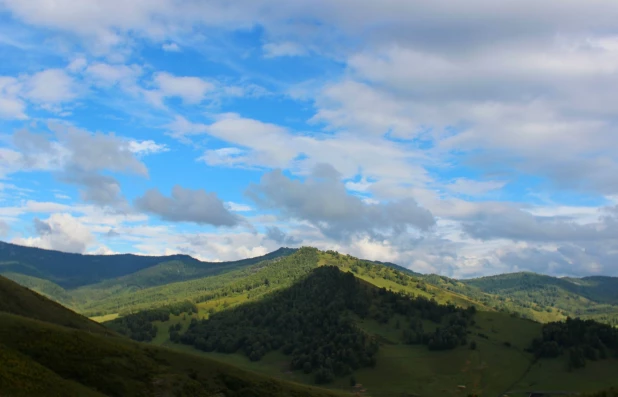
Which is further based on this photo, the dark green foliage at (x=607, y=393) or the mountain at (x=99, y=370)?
the dark green foliage at (x=607, y=393)

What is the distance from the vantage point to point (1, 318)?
71188 millimetres

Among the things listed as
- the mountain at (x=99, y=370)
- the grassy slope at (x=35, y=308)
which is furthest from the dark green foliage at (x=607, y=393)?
the grassy slope at (x=35, y=308)

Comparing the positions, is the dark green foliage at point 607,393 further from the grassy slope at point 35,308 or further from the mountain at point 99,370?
the grassy slope at point 35,308

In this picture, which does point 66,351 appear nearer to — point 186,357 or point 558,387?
point 186,357

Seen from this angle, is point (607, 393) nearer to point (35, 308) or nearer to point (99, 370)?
point (99, 370)

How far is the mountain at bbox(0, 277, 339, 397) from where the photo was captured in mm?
56156

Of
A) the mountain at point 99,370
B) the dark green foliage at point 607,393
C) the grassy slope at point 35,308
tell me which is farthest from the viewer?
the grassy slope at point 35,308

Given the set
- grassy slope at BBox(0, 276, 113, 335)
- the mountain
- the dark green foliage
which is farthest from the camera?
grassy slope at BBox(0, 276, 113, 335)

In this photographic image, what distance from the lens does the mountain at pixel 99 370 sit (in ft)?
184

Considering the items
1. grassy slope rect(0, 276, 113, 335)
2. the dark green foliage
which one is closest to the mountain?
grassy slope rect(0, 276, 113, 335)

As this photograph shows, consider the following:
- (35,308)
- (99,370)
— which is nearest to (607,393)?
(99,370)

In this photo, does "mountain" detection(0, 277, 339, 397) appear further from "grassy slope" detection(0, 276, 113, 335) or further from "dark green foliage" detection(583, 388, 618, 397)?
"dark green foliage" detection(583, 388, 618, 397)

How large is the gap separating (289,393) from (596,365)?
539ft

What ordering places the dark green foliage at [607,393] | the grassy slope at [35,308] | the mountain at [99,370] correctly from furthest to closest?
the grassy slope at [35,308] < the dark green foliage at [607,393] < the mountain at [99,370]
